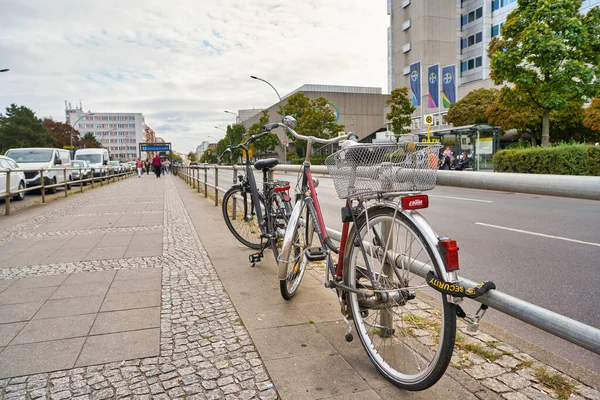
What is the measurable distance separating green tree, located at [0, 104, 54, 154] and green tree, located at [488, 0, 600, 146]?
68.1 m

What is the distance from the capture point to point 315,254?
3.13 metres

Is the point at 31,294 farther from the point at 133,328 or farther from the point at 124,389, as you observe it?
the point at 124,389

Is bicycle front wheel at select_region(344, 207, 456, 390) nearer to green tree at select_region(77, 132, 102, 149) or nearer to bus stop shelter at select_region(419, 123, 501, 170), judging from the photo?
bus stop shelter at select_region(419, 123, 501, 170)

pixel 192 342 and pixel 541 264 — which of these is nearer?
pixel 192 342

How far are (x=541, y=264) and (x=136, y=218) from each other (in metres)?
7.20

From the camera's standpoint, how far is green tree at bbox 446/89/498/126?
151ft

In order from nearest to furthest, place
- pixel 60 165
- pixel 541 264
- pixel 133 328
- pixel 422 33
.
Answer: pixel 133 328 < pixel 541 264 < pixel 60 165 < pixel 422 33

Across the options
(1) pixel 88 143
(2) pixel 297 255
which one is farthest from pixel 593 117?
(1) pixel 88 143

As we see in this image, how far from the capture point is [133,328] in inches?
121

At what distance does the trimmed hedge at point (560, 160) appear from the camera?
53.4 ft

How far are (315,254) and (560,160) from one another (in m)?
16.8

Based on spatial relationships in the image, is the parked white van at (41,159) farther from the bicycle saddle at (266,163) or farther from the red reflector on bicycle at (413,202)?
the red reflector on bicycle at (413,202)

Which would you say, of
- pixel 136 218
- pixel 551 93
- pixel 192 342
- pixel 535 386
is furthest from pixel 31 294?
pixel 551 93

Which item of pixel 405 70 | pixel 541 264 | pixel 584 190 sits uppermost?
pixel 405 70
